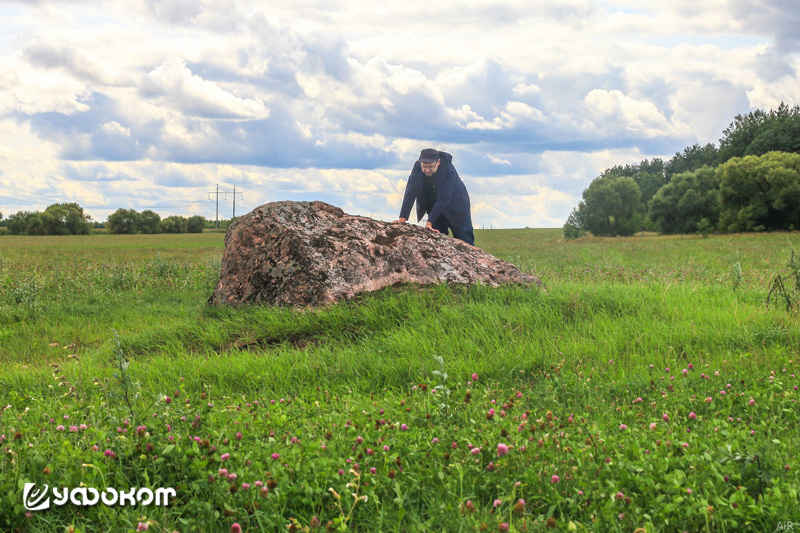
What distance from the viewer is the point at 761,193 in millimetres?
57906

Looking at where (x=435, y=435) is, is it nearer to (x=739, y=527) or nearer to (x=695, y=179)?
(x=739, y=527)

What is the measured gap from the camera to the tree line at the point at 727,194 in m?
56.4

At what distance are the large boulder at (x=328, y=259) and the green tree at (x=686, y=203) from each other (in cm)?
7003

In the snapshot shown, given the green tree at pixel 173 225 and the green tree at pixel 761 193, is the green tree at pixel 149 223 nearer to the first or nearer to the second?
the green tree at pixel 173 225

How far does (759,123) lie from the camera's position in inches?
3014

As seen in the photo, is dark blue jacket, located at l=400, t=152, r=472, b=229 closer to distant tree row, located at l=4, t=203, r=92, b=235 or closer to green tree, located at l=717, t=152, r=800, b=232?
green tree, located at l=717, t=152, r=800, b=232

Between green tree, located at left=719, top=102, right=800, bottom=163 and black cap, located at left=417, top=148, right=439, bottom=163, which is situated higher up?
green tree, located at left=719, top=102, right=800, bottom=163

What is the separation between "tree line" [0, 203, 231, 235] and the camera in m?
91.6

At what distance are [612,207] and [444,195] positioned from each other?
2932 inches

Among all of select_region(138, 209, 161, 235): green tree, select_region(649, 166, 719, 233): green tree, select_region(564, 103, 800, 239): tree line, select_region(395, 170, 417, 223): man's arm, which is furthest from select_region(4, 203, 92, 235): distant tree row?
select_region(395, 170, 417, 223): man's arm

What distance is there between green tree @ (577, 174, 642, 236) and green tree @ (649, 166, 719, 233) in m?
5.61

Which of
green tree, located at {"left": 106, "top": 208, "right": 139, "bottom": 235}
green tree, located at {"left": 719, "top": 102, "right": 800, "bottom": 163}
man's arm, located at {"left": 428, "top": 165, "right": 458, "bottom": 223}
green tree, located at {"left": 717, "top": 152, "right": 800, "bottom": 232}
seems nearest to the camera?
man's arm, located at {"left": 428, "top": 165, "right": 458, "bottom": 223}

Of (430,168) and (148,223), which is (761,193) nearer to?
(430,168)
